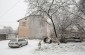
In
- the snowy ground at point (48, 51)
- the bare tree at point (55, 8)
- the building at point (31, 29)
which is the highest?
the bare tree at point (55, 8)

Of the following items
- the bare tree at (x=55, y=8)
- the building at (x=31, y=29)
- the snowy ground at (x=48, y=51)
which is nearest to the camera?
the snowy ground at (x=48, y=51)

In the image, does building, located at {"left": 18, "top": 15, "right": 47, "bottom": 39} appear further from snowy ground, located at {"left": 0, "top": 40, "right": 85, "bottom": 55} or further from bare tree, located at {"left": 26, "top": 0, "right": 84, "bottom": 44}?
snowy ground, located at {"left": 0, "top": 40, "right": 85, "bottom": 55}

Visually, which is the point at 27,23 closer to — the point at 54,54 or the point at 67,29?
the point at 67,29

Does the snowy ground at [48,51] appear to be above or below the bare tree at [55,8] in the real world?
below

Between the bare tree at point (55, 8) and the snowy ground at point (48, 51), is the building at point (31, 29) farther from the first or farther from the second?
the snowy ground at point (48, 51)

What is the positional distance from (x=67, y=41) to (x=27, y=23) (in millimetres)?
15552

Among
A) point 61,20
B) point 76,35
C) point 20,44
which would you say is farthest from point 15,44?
point 76,35

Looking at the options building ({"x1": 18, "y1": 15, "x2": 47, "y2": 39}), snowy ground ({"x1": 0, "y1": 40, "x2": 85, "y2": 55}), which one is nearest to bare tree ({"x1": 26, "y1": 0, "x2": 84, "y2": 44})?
snowy ground ({"x1": 0, "y1": 40, "x2": 85, "y2": 55})

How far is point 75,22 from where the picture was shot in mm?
24562

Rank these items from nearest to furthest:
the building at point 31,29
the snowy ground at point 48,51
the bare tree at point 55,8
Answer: the snowy ground at point 48,51
the bare tree at point 55,8
the building at point 31,29

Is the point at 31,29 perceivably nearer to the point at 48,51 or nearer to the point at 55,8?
the point at 55,8

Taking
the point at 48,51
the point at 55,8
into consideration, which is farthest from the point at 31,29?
the point at 48,51

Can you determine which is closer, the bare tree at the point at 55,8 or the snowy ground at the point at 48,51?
the snowy ground at the point at 48,51

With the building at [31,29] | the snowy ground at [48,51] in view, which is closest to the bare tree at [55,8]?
the snowy ground at [48,51]
